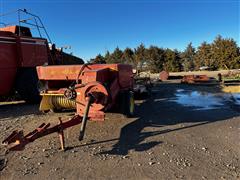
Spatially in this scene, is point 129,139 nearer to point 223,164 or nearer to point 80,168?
point 80,168

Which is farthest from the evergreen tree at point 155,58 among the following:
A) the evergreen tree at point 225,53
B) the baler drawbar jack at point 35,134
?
the baler drawbar jack at point 35,134

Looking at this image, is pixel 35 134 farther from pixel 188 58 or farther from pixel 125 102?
pixel 188 58

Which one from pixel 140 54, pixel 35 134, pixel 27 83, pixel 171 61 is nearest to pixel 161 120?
pixel 35 134

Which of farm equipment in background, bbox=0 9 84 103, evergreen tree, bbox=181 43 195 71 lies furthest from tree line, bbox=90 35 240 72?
farm equipment in background, bbox=0 9 84 103

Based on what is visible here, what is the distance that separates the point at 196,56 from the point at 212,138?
4328cm

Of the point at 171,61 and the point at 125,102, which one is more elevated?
the point at 171,61

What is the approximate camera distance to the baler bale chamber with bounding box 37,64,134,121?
16.9 ft

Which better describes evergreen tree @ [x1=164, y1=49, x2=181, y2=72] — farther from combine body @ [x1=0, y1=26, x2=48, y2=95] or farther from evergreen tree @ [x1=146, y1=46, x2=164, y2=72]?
combine body @ [x1=0, y1=26, x2=48, y2=95]

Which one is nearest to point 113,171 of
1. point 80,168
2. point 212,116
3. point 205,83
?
point 80,168

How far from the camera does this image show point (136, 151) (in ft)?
14.8

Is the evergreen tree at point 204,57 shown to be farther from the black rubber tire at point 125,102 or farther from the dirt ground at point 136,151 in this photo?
the black rubber tire at point 125,102

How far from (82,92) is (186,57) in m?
44.7

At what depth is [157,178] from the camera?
3523 millimetres

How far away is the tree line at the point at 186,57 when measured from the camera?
40.1 meters
